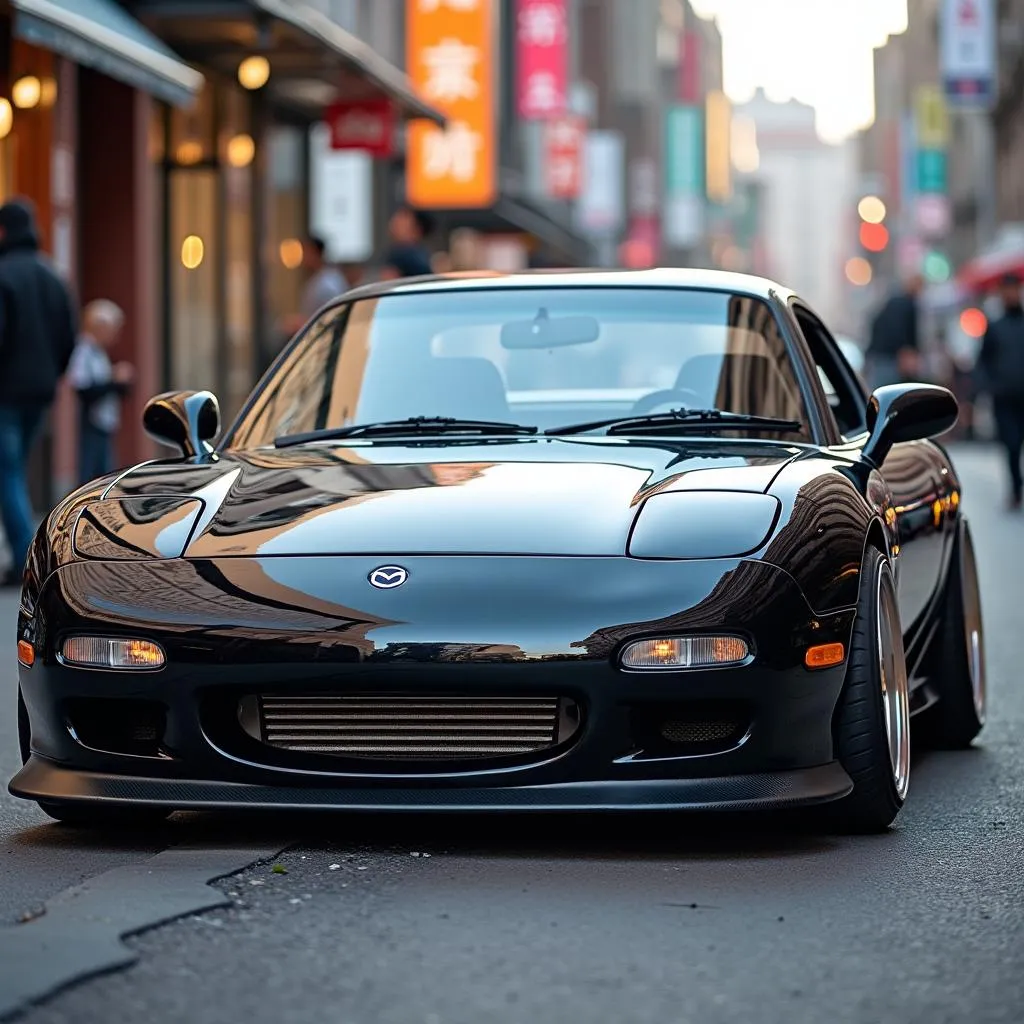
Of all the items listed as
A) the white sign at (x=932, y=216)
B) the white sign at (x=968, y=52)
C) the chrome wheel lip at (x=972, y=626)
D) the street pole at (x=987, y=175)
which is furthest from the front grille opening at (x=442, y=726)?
the white sign at (x=932, y=216)

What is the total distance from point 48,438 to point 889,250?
121081mm

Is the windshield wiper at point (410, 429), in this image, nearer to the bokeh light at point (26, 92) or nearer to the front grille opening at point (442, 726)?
the front grille opening at point (442, 726)

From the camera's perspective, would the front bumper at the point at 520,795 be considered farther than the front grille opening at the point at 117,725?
No

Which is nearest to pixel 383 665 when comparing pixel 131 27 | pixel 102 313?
pixel 102 313

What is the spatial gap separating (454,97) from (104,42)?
55.5 ft

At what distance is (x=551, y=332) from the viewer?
20.1 ft

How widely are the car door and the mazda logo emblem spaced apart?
135cm

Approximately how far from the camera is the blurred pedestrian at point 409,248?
15.4 meters

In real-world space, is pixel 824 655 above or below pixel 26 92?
below

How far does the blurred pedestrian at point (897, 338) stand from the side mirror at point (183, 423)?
17428 mm

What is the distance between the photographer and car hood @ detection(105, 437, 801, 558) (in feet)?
16.1

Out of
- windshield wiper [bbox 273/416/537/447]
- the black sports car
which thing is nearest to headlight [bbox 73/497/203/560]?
the black sports car

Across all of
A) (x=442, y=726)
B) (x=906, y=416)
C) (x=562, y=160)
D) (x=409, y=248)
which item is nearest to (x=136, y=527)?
(x=442, y=726)

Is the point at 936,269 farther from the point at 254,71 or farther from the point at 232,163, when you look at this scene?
the point at 254,71
